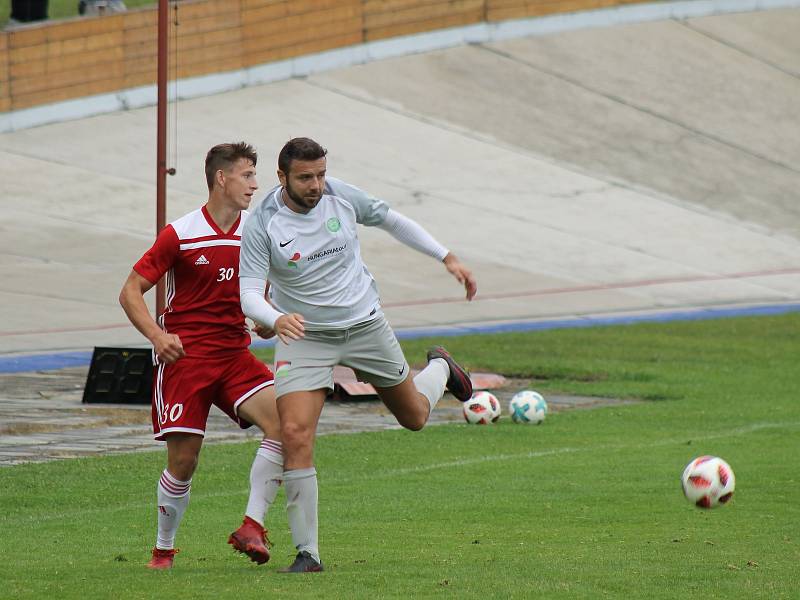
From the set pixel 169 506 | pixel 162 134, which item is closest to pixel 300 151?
pixel 169 506

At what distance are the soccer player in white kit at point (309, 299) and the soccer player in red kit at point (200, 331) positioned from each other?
0.27 metres

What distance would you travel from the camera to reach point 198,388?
8.12 metres

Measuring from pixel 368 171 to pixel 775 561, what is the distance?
21132 mm

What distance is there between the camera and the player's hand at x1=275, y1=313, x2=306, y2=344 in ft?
24.3

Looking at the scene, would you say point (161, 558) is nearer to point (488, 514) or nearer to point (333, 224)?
point (333, 224)

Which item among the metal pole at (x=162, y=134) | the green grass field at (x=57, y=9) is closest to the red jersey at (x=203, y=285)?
the metal pole at (x=162, y=134)

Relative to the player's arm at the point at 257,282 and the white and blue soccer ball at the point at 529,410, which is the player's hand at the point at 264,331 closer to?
the player's arm at the point at 257,282

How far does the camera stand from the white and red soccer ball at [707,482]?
9.56 metres

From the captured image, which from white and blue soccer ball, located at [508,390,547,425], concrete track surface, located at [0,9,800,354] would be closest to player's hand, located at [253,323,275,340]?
white and blue soccer ball, located at [508,390,547,425]

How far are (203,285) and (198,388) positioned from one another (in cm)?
54

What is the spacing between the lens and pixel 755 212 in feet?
98.4

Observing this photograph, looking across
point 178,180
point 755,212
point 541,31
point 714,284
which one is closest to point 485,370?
point 714,284

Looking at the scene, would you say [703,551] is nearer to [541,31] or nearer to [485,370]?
[485,370]

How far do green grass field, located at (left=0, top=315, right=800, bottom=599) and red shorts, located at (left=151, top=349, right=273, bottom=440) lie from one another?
741 mm
